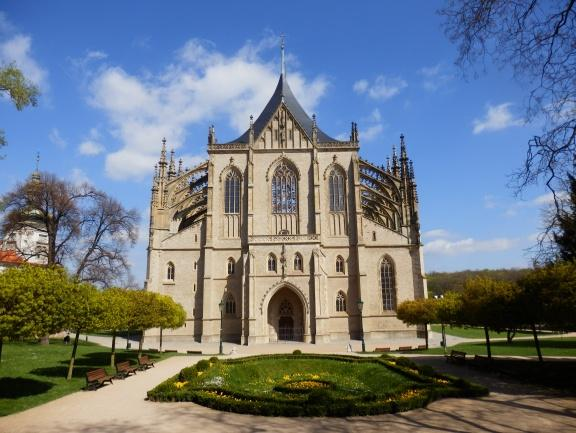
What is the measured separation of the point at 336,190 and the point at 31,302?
110ft

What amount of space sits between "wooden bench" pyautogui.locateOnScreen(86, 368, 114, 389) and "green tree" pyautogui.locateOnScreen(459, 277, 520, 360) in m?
18.8

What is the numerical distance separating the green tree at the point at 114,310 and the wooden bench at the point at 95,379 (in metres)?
2.62

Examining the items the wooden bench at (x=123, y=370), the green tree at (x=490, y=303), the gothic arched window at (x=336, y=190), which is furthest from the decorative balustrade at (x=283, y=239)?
the wooden bench at (x=123, y=370)

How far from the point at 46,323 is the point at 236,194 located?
29.8 m

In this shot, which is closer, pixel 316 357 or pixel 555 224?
pixel 555 224

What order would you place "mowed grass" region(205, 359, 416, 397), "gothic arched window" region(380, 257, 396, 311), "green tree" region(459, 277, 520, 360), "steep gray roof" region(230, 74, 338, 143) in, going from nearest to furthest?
"mowed grass" region(205, 359, 416, 397), "green tree" region(459, 277, 520, 360), "gothic arched window" region(380, 257, 396, 311), "steep gray roof" region(230, 74, 338, 143)

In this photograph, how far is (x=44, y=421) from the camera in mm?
11219

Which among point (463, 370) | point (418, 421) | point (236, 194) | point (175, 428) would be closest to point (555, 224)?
point (418, 421)

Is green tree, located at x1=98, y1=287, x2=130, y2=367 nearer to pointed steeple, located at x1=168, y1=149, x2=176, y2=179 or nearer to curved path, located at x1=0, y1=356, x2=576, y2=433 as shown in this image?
curved path, located at x1=0, y1=356, x2=576, y2=433

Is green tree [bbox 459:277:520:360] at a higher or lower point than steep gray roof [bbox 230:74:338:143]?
lower

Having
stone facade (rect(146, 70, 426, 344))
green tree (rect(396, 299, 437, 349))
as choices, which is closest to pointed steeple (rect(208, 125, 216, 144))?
stone facade (rect(146, 70, 426, 344))

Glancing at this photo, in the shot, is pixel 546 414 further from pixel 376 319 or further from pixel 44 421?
pixel 376 319

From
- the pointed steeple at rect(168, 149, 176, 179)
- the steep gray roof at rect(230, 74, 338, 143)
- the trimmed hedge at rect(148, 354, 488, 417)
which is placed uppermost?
the steep gray roof at rect(230, 74, 338, 143)

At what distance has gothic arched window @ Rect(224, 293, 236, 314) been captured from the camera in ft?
131
